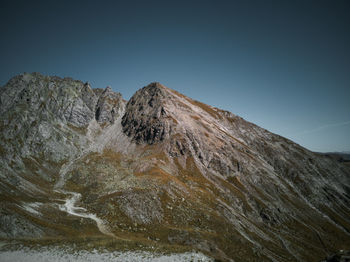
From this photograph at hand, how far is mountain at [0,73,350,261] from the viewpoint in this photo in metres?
50.4

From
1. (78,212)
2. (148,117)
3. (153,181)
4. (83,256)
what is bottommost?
(78,212)

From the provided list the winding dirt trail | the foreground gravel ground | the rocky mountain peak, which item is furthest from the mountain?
the foreground gravel ground

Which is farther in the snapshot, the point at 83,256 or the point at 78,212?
the point at 78,212

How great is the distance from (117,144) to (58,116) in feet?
188

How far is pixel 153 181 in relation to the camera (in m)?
79.4

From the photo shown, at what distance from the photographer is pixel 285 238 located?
79812mm

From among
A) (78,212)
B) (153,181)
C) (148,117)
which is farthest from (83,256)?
(148,117)

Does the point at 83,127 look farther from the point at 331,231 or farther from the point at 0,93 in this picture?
the point at 331,231

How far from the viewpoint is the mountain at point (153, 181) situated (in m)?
50.4

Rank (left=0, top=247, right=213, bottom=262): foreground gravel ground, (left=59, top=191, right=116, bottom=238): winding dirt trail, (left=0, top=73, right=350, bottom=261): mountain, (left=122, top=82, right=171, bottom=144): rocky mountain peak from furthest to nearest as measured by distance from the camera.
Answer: (left=122, top=82, right=171, bottom=144): rocky mountain peak
(left=0, top=73, right=350, bottom=261): mountain
(left=59, top=191, right=116, bottom=238): winding dirt trail
(left=0, top=247, right=213, bottom=262): foreground gravel ground

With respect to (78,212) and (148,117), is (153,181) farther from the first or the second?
(148,117)

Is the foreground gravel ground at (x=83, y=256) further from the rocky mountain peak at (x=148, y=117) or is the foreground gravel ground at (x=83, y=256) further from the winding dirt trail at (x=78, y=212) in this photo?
the rocky mountain peak at (x=148, y=117)

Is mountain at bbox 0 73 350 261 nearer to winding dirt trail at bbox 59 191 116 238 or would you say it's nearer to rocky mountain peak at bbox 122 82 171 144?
winding dirt trail at bbox 59 191 116 238

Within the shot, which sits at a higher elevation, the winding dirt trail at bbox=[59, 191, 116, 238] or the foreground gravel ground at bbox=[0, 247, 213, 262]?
the foreground gravel ground at bbox=[0, 247, 213, 262]
